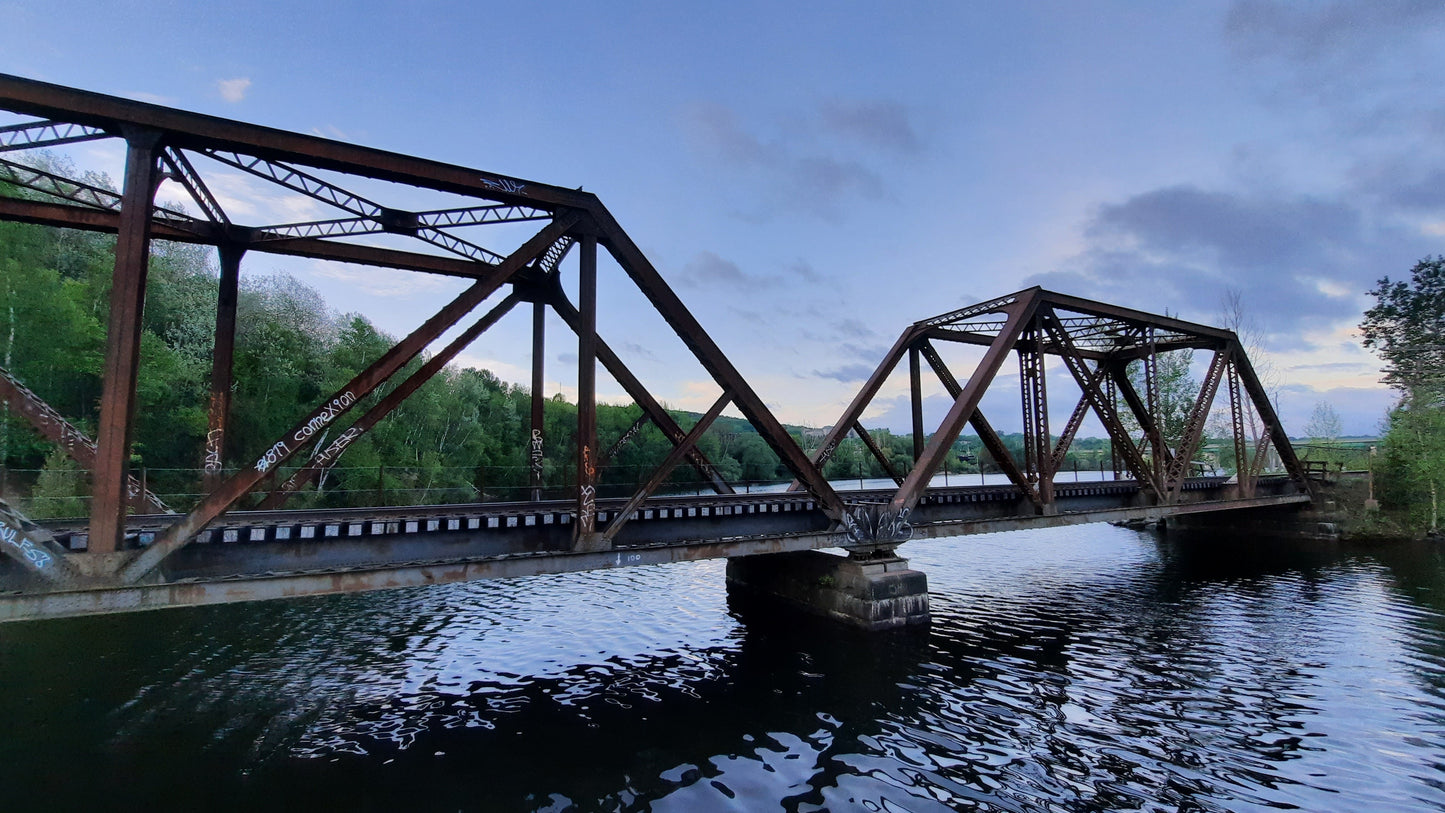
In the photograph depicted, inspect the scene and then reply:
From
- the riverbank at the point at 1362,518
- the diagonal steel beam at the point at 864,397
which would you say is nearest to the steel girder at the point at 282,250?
the diagonal steel beam at the point at 864,397

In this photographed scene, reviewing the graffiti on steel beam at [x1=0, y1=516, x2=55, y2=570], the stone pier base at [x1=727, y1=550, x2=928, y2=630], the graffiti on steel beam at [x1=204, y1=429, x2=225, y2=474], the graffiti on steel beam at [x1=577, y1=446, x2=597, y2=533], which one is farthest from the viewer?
the stone pier base at [x1=727, y1=550, x2=928, y2=630]

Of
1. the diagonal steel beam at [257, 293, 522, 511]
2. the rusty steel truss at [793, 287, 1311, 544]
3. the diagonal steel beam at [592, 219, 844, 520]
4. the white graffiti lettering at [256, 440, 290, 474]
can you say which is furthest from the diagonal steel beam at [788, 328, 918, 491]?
the white graffiti lettering at [256, 440, 290, 474]

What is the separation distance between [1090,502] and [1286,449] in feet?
61.6

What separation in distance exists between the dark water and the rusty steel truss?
4656mm

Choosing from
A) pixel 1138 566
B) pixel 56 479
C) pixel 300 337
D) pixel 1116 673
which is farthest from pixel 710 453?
pixel 1116 673

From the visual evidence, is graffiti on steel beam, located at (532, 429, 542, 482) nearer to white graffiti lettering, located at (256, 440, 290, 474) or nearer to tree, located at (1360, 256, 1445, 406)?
white graffiti lettering, located at (256, 440, 290, 474)

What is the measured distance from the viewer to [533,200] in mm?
13383

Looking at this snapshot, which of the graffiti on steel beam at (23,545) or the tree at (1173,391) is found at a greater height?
the tree at (1173,391)

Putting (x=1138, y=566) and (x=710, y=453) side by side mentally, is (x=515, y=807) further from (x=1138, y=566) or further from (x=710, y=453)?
(x=710, y=453)

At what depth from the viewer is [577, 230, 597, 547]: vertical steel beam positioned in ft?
43.4

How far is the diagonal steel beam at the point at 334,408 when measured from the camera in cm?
946

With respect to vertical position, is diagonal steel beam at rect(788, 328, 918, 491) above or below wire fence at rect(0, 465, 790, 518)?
above

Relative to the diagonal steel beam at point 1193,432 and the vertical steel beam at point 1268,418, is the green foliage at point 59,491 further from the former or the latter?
the vertical steel beam at point 1268,418

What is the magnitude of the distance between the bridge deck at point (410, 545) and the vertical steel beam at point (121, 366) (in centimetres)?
90
